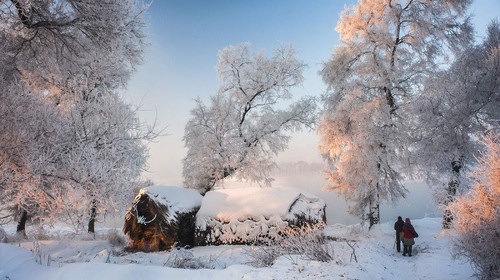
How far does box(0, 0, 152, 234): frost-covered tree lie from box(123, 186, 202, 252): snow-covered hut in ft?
10.6

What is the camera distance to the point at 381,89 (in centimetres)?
1380

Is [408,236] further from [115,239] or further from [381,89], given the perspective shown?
[115,239]

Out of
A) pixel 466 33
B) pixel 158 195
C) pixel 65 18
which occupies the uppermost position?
pixel 466 33

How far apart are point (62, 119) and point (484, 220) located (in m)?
9.42

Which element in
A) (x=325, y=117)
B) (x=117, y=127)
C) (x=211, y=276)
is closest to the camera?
(x=211, y=276)

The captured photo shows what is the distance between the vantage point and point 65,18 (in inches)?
261

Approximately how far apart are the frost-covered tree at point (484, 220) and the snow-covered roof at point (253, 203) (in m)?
5.51

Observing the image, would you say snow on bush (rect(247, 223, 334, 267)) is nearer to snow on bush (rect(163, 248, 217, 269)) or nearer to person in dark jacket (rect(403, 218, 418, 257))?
snow on bush (rect(163, 248, 217, 269))

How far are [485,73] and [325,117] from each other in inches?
256

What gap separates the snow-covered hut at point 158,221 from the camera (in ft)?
33.2

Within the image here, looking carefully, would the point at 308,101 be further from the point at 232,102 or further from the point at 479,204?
the point at 479,204

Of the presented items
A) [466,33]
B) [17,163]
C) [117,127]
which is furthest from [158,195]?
[466,33]

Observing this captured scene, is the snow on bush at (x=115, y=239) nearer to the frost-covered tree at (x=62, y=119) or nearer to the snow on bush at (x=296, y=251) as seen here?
the frost-covered tree at (x=62, y=119)

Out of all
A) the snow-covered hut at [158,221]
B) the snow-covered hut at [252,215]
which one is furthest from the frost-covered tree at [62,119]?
the snow-covered hut at [252,215]
